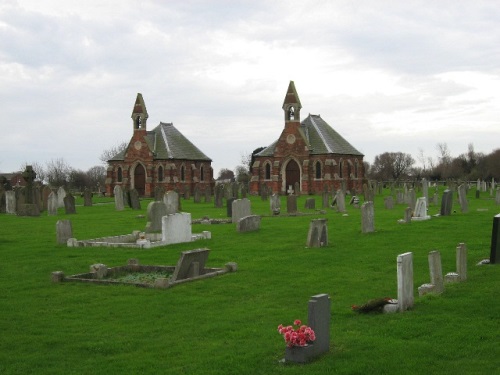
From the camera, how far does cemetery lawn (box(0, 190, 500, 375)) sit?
709 cm

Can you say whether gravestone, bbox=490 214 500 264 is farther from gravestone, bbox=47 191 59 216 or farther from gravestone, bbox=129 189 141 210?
gravestone, bbox=129 189 141 210

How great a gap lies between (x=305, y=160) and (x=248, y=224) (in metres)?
37.4

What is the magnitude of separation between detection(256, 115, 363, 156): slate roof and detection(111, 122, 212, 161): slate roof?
7317mm

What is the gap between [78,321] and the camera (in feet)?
30.7

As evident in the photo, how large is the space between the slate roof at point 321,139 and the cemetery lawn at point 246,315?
135 ft

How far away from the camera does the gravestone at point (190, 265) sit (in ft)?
40.2

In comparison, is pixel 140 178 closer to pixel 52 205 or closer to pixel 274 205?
pixel 52 205

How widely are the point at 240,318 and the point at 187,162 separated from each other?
172 ft

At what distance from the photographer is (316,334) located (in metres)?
7.17

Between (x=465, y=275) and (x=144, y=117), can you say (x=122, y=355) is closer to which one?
(x=465, y=275)

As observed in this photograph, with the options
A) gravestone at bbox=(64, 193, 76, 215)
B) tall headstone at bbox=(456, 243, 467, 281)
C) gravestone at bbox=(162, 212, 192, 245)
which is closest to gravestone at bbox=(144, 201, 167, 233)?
gravestone at bbox=(162, 212, 192, 245)

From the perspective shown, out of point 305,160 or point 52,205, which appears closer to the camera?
point 52,205

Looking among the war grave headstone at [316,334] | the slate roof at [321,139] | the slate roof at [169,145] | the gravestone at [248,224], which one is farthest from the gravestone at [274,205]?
the slate roof at [169,145]

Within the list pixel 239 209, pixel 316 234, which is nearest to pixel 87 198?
pixel 239 209
